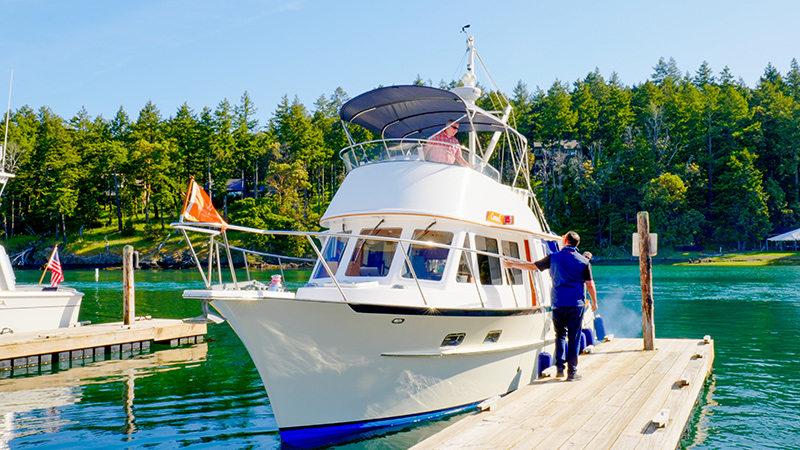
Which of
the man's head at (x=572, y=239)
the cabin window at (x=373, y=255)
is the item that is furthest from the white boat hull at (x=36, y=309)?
the man's head at (x=572, y=239)

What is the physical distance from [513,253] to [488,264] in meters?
1.18

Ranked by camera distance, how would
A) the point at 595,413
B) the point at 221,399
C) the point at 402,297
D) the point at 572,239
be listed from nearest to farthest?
the point at 595,413, the point at 402,297, the point at 572,239, the point at 221,399

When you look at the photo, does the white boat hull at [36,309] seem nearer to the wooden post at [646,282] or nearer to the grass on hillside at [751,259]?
the wooden post at [646,282]

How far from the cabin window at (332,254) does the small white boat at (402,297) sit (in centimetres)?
2

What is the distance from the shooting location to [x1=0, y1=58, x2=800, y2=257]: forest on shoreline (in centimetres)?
6438

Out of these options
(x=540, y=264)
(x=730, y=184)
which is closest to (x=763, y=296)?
(x=540, y=264)

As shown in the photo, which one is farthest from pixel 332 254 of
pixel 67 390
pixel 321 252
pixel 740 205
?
pixel 740 205

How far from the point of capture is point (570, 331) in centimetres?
821

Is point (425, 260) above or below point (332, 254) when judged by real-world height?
below

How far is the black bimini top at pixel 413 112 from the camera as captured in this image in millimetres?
10242

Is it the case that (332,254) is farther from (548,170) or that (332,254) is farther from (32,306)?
(548,170)

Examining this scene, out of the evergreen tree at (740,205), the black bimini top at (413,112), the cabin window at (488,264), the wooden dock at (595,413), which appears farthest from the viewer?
the evergreen tree at (740,205)

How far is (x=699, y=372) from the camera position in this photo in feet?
29.9

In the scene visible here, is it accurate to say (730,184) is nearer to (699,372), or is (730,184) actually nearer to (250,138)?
(250,138)
